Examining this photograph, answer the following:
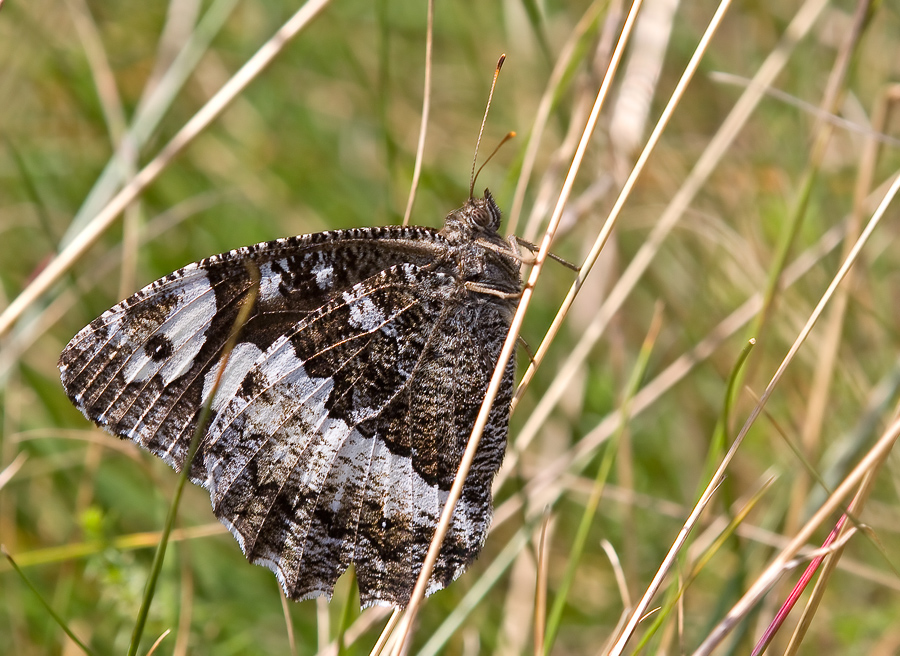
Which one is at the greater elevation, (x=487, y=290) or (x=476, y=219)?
(x=476, y=219)

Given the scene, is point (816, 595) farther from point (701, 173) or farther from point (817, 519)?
point (701, 173)

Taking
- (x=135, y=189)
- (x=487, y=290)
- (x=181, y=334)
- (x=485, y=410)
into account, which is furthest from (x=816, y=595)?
(x=135, y=189)

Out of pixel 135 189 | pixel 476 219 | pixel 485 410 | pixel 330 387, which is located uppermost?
pixel 476 219

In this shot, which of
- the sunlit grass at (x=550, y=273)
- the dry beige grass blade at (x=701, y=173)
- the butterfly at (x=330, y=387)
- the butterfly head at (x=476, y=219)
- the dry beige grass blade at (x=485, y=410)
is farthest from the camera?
the dry beige grass blade at (x=701, y=173)

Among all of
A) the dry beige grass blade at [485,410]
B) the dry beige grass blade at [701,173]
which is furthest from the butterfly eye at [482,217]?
the dry beige grass blade at [701,173]

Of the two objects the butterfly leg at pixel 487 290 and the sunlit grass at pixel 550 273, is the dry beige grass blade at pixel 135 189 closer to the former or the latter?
the sunlit grass at pixel 550 273

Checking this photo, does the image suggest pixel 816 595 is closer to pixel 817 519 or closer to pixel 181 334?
pixel 817 519

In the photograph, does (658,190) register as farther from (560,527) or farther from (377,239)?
(377,239)

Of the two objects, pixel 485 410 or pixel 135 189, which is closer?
pixel 485 410

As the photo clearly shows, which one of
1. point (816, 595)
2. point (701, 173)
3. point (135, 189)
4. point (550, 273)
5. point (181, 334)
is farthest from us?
point (550, 273)

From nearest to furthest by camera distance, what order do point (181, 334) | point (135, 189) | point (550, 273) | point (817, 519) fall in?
point (817, 519), point (181, 334), point (135, 189), point (550, 273)
